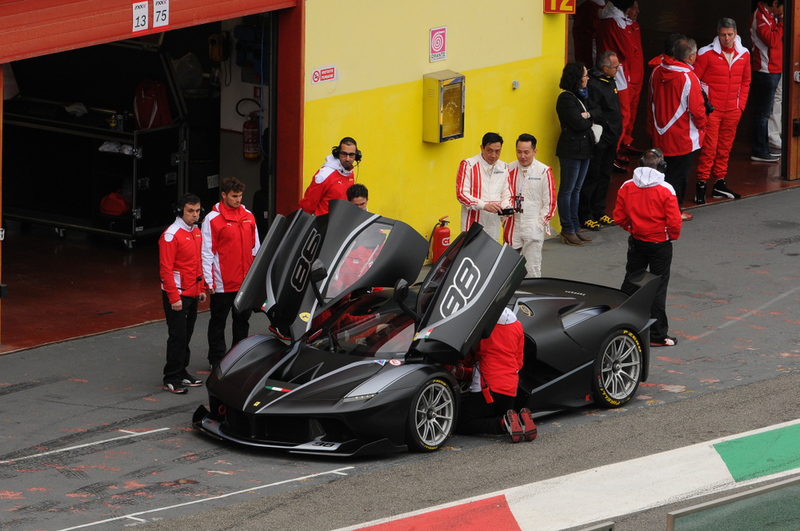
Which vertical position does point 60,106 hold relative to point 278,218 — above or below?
above

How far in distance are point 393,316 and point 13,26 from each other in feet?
13.7

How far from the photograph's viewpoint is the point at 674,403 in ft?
31.8

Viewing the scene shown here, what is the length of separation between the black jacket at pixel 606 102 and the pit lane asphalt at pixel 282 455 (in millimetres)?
3176

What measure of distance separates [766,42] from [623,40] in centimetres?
214

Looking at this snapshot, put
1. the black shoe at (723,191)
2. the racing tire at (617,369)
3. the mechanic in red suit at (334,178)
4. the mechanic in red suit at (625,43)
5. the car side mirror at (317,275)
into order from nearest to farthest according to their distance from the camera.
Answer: the car side mirror at (317,275)
the racing tire at (617,369)
the mechanic in red suit at (334,178)
the black shoe at (723,191)
the mechanic in red suit at (625,43)

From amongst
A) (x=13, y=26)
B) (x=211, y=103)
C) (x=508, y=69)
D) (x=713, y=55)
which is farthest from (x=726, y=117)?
(x=13, y=26)

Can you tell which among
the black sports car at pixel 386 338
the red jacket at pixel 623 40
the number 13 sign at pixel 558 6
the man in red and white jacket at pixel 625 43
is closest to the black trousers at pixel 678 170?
the man in red and white jacket at pixel 625 43

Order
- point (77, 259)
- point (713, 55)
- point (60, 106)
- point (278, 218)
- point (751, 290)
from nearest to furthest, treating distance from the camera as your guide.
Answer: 1. point (278, 218)
2. point (751, 290)
3. point (77, 259)
4. point (60, 106)
5. point (713, 55)

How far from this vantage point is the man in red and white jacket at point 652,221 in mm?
10984

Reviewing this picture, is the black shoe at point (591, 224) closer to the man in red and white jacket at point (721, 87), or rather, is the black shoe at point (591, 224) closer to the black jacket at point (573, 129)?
the black jacket at point (573, 129)

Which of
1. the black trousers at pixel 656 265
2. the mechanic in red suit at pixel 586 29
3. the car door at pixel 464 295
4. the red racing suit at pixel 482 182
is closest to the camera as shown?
the car door at pixel 464 295

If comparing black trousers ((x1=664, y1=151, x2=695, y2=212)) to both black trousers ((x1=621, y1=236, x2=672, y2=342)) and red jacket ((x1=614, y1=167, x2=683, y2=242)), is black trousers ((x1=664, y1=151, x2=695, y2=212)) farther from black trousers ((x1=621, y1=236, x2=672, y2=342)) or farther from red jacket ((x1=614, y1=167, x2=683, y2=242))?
red jacket ((x1=614, y1=167, x2=683, y2=242))

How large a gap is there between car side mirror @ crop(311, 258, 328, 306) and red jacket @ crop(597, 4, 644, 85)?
9962mm

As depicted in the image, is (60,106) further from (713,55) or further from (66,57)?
(713,55)
